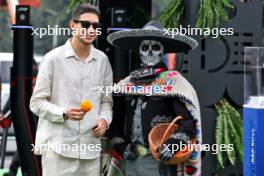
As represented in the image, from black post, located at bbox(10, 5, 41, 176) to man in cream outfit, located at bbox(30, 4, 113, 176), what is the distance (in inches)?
80.5

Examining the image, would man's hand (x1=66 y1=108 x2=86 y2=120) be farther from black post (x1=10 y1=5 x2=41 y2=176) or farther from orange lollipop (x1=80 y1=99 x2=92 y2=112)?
black post (x1=10 y1=5 x2=41 y2=176)

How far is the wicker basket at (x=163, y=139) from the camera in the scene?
175 inches

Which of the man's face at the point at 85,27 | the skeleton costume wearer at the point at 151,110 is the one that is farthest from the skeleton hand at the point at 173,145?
the man's face at the point at 85,27

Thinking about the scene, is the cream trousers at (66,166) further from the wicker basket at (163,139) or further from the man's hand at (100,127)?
the wicker basket at (163,139)

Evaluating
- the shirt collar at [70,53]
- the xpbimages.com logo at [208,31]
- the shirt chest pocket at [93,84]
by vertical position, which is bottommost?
the shirt chest pocket at [93,84]

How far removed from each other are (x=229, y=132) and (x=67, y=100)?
1615 mm

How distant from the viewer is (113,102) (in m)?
4.92

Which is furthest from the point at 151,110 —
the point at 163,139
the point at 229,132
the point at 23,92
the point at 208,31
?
the point at 23,92

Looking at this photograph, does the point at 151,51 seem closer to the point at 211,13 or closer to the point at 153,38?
the point at 153,38

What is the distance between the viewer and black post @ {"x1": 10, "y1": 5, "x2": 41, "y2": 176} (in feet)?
21.8

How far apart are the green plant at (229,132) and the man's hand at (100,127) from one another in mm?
1321

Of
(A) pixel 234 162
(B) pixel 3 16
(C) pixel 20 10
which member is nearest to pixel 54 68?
(A) pixel 234 162

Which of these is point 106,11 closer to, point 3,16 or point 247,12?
point 247,12

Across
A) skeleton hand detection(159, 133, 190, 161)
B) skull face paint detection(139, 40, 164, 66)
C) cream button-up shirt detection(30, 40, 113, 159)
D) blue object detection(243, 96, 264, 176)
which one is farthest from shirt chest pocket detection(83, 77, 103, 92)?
blue object detection(243, 96, 264, 176)
